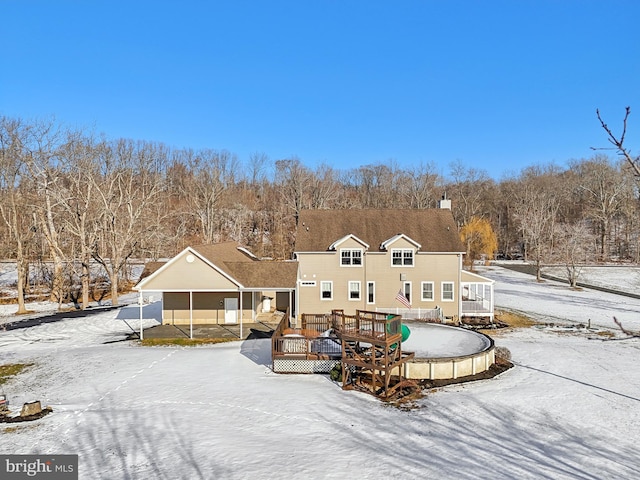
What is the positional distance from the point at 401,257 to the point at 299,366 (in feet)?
38.0

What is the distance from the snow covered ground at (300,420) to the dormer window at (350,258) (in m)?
8.27

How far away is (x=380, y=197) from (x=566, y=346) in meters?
54.1

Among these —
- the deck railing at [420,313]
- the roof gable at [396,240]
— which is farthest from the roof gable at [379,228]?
the deck railing at [420,313]

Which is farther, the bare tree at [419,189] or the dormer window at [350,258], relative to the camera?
the bare tree at [419,189]

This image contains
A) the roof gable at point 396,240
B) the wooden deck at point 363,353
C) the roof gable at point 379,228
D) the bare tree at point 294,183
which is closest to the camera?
the wooden deck at point 363,353

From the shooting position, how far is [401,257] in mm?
25906

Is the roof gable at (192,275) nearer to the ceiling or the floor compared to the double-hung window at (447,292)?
nearer to the ceiling

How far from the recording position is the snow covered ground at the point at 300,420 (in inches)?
388

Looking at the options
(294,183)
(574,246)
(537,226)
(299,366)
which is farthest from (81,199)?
(574,246)

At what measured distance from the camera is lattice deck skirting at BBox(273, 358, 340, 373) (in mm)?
16812

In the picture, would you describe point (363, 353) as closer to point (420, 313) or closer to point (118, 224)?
point (420, 313)

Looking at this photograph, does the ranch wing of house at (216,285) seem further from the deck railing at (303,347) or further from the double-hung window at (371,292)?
the double-hung window at (371,292)

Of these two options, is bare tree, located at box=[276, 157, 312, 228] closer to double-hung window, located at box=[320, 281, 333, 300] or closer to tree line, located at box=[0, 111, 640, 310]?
tree line, located at box=[0, 111, 640, 310]

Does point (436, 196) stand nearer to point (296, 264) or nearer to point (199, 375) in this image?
point (296, 264)
